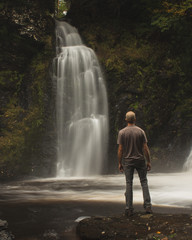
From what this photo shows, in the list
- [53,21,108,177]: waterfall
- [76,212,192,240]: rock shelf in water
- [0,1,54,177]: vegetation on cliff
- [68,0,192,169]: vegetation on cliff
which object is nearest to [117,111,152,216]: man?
[76,212,192,240]: rock shelf in water

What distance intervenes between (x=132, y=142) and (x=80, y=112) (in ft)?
31.4

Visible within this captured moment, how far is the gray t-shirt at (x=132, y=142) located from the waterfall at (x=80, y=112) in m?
8.35

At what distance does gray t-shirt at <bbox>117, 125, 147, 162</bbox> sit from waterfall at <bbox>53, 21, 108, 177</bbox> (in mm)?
8347

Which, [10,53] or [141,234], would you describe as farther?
[10,53]

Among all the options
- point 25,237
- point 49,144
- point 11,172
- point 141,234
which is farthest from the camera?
point 49,144

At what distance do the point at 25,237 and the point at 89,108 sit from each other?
1033cm

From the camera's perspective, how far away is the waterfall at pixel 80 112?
44.4ft

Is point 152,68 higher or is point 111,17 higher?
point 111,17

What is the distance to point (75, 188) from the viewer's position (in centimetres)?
930

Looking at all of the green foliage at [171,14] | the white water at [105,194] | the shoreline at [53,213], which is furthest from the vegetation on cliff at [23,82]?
the shoreline at [53,213]

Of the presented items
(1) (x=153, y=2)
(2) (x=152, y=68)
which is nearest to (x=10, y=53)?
(2) (x=152, y=68)

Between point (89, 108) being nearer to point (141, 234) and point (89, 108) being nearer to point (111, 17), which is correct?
point (111, 17)

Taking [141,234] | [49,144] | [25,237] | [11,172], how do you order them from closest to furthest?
[141,234]
[25,237]
[11,172]
[49,144]

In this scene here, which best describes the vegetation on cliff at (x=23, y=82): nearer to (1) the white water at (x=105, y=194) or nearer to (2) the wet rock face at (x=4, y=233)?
(1) the white water at (x=105, y=194)
